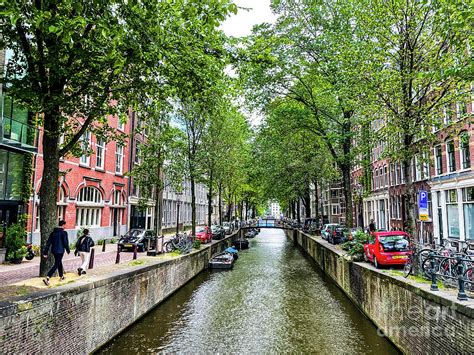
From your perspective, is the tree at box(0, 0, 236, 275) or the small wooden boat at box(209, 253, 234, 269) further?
the small wooden boat at box(209, 253, 234, 269)

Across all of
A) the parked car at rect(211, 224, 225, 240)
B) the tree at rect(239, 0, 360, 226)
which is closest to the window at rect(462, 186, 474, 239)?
the tree at rect(239, 0, 360, 226)

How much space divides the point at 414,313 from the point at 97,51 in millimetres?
10347

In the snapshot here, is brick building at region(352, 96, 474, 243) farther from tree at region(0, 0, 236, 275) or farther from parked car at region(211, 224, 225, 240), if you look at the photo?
parked car at region(211, 224, 225, 240)

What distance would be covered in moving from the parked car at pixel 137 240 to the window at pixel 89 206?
444 cm

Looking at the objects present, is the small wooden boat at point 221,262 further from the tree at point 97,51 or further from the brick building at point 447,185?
the tree at point 97,51

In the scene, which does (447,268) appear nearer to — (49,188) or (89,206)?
(49,188)

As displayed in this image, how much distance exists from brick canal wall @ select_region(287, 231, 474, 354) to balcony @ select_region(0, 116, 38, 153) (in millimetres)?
17259

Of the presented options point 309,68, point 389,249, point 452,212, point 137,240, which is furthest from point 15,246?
point 452,212

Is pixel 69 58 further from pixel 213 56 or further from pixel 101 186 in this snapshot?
pixel 101 186

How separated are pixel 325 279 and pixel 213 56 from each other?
16.7 meters

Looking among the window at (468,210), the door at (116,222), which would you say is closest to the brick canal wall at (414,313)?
the window at (468,210)

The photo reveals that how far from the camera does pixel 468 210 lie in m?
20.8

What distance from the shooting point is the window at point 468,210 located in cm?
2039

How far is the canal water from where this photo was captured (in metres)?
10.3
